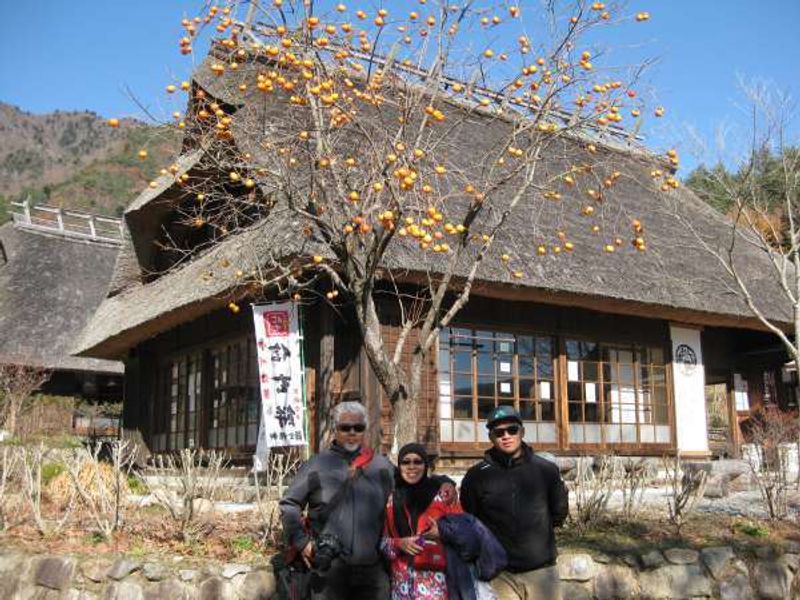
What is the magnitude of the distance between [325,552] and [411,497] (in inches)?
18.6

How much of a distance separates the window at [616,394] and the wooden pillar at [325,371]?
3.77 metres

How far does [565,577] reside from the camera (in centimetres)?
516

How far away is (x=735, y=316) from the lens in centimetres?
1145

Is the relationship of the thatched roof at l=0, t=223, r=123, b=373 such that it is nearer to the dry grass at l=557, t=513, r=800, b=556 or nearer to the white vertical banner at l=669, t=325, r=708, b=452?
the white vertical banner at l=669, t=325, r=708, b=452

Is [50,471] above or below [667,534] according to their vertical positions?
above

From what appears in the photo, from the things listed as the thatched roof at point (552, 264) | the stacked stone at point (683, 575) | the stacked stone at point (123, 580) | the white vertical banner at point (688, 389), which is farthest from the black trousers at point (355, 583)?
the white vertical banner at point (688, 389)

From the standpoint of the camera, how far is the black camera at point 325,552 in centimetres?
355

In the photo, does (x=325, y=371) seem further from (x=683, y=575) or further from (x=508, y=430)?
(x=508, y=430)

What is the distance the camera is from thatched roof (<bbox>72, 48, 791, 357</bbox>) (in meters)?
8.47

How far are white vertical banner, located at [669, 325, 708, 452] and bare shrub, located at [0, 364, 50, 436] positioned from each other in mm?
13777

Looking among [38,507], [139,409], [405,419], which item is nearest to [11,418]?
[139,409]

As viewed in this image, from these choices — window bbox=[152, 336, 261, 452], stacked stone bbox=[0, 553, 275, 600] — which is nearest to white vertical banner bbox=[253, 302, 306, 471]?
window bbox=[152, 336, 261, 452]

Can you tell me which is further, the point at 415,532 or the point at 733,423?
the point at 733,423

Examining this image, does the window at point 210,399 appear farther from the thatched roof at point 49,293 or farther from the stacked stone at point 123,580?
the thatched roof at point 49,293
